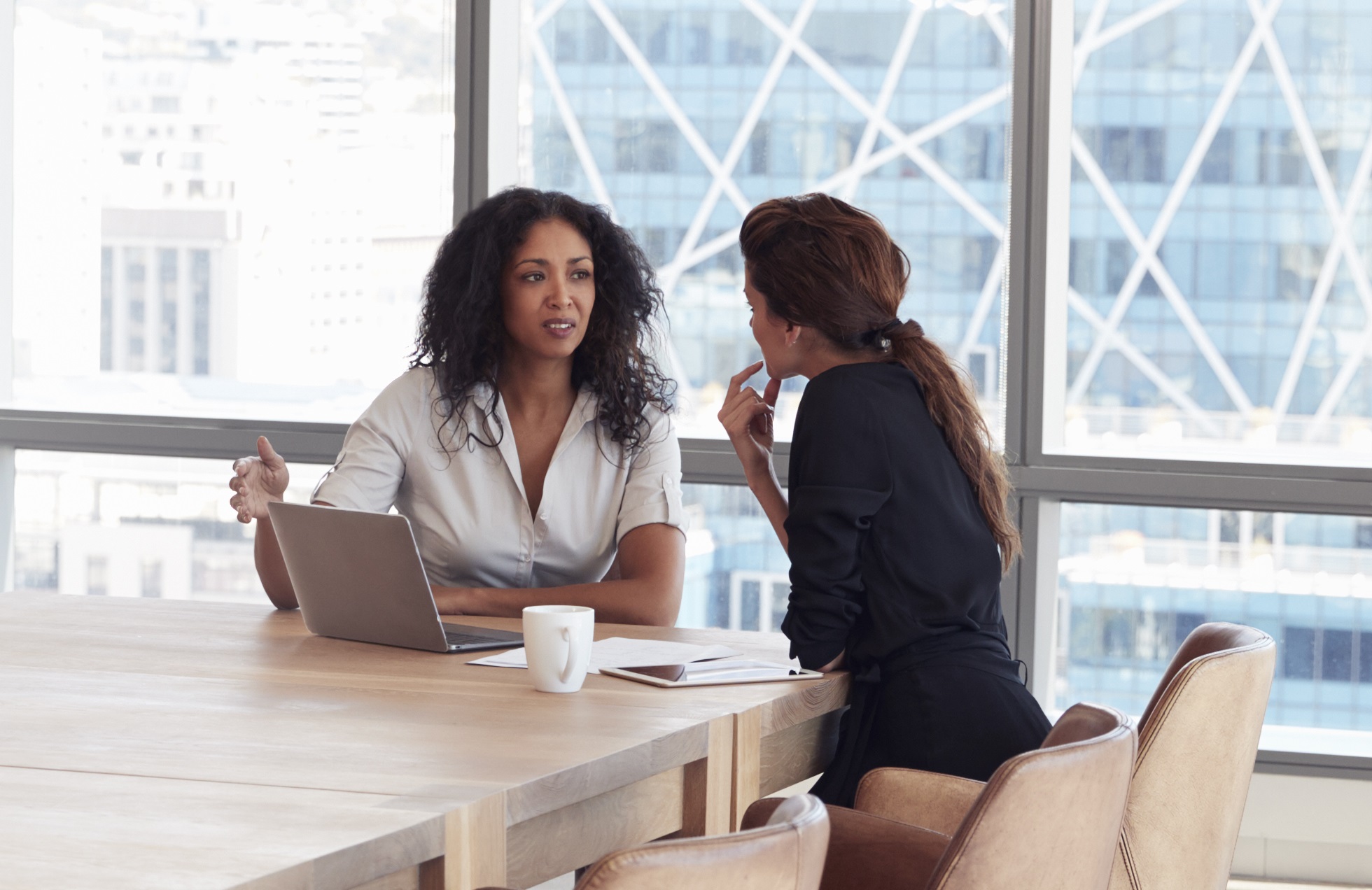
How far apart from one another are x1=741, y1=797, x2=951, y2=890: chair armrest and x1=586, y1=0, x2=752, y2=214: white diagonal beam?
7.48 feet

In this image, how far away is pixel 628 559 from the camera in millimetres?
2244

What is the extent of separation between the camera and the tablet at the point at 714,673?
1.60 m

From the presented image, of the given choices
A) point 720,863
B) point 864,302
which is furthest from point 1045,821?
point 864,302

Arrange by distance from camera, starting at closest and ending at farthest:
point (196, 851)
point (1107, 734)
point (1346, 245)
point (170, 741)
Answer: point (196, 851) → point (1107, 734) → point (170, 741) → point (1346, 245)

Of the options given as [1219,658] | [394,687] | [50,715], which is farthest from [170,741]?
[1219,658]

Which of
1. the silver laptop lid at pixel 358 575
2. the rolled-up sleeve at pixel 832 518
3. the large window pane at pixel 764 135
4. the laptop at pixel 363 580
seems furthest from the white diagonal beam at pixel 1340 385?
the silver laptop lid at pixel 358 575

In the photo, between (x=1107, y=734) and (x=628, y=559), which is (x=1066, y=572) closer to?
(x=628, y=559)

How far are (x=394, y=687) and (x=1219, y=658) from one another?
2.81 feet

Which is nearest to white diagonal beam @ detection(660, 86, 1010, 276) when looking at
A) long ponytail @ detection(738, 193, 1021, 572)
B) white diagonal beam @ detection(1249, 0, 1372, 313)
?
white diagonal beam @ detection(1249, 0, 1372, 313)

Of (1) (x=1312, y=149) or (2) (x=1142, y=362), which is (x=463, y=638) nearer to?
(2) (x=1142, y=362)

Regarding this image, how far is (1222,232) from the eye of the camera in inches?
130

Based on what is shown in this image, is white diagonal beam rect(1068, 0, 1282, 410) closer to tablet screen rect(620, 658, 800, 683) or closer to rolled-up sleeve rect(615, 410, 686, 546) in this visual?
rolled-up sleeve rect(615, 410, 686, 546)

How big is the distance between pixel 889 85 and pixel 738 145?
392 millimetres

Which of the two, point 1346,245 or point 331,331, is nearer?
point 1346,245
